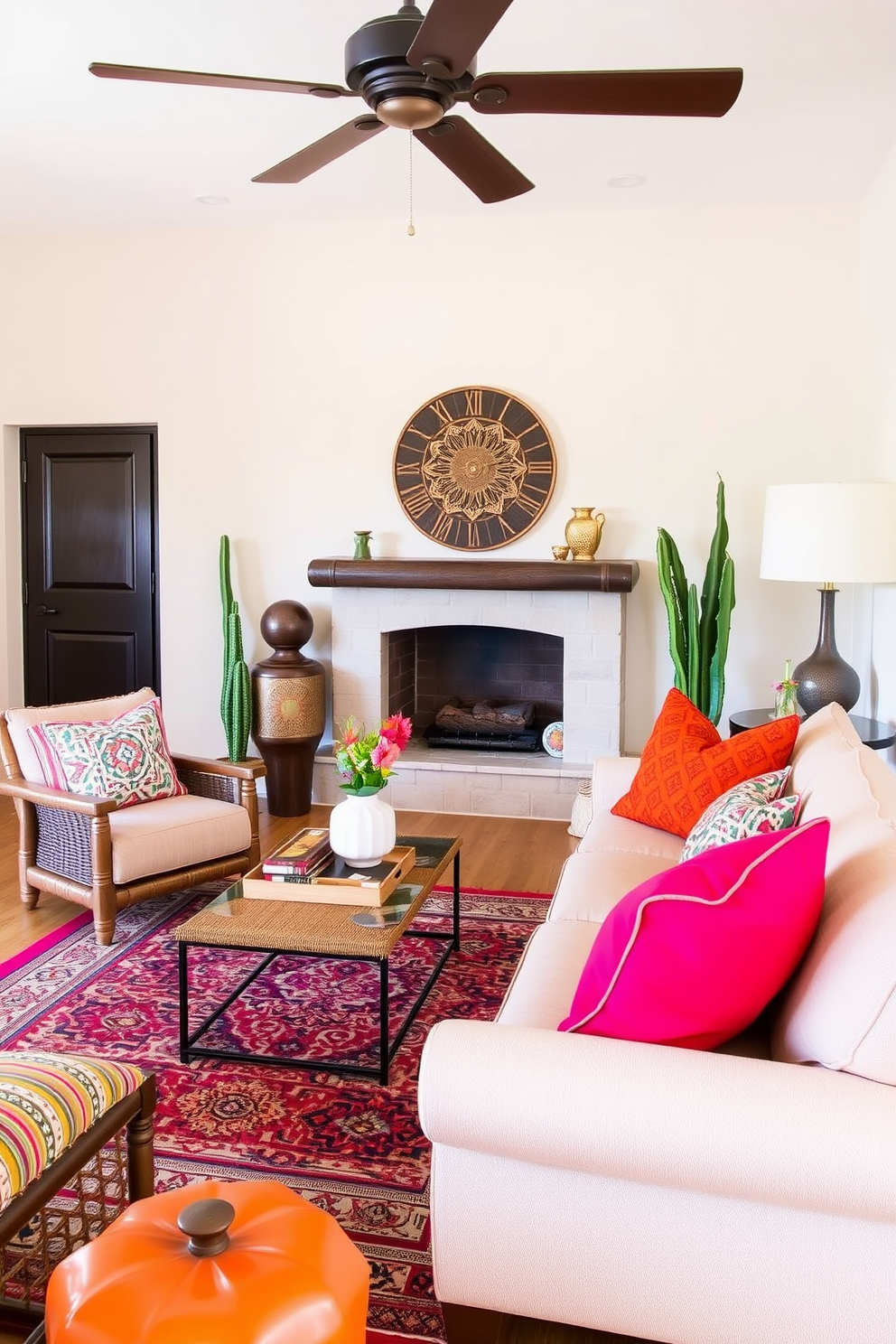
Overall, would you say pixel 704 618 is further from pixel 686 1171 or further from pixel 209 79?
pixel 686 1171

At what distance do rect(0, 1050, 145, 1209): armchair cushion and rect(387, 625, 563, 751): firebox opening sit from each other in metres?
3.62

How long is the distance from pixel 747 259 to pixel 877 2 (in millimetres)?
1998

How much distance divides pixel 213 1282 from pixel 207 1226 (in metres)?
0.06

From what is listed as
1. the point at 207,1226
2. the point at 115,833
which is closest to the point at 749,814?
the point at 207,1226

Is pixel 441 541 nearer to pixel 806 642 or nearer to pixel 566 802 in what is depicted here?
pixel 566 802

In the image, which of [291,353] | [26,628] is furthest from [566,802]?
[26,628]

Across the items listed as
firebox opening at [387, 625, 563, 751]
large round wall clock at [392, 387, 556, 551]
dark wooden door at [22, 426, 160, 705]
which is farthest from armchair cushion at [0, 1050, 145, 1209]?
dark wooden door at [22, 426, 160, 705]

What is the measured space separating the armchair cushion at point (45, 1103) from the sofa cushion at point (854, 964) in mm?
1112

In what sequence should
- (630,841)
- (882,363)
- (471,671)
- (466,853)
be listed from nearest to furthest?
1. (630,841)
2. (882,363)
3. (466,853)
4. (471,671)

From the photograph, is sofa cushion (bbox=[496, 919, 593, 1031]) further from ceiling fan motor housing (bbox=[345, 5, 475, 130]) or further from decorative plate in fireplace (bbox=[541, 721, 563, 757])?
decorative plate in fireplace (bbox=[541, 721, 563, 757])

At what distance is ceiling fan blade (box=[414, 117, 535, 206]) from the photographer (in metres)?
2.57

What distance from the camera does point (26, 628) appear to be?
5.98 meters

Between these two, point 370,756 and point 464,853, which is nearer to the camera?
point 370,756

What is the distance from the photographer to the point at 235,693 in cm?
524
